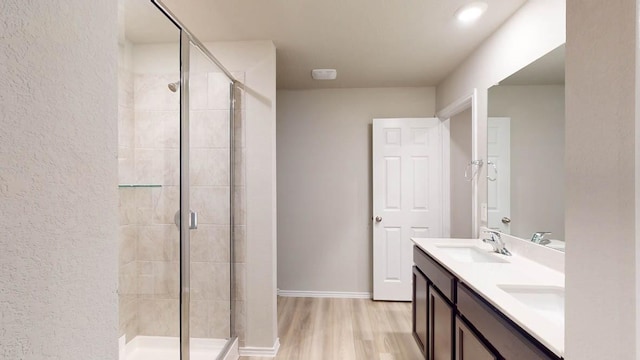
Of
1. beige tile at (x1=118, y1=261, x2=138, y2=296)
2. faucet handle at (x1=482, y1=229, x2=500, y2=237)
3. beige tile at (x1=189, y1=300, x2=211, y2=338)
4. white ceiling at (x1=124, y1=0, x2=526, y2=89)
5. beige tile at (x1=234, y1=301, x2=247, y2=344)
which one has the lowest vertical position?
beige tile at (x1=234, y1=301, x2=247, y2=344)

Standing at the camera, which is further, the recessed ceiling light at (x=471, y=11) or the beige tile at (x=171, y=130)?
the recessed ceiling light at (x=471, y=11)

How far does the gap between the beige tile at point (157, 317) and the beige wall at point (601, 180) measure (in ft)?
6.14

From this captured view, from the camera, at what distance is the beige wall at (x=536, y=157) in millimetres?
1617

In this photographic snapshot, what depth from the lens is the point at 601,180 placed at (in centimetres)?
65

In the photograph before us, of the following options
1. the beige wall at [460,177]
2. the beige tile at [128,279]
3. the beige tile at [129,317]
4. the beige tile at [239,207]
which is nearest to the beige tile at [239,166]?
the beige tile at [239,207]

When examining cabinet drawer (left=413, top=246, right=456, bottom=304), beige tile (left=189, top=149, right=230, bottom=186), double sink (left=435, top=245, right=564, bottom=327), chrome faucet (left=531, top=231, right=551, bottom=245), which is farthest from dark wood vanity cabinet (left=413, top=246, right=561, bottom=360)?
beige tile (left=189, top=149, right=230, bottom=186)

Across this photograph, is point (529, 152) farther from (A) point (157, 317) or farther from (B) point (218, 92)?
(A) point (157, 317)

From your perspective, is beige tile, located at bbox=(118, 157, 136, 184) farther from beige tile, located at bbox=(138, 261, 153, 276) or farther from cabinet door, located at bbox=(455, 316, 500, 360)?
cabinet door, located at bbox=(455, 316, 500, 360)

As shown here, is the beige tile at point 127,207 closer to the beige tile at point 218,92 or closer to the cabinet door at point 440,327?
the beige tile at point 218,92

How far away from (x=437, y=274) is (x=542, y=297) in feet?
1.84

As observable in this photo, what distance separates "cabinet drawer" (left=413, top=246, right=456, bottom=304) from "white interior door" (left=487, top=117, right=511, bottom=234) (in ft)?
1.92

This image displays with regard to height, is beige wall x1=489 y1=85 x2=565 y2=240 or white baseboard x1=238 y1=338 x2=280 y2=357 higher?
beige wall x1=489 y1=85 x2=565 y2=240

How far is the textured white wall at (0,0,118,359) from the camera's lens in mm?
405

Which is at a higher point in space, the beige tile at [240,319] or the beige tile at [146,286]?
the beige tile at [146,286]
